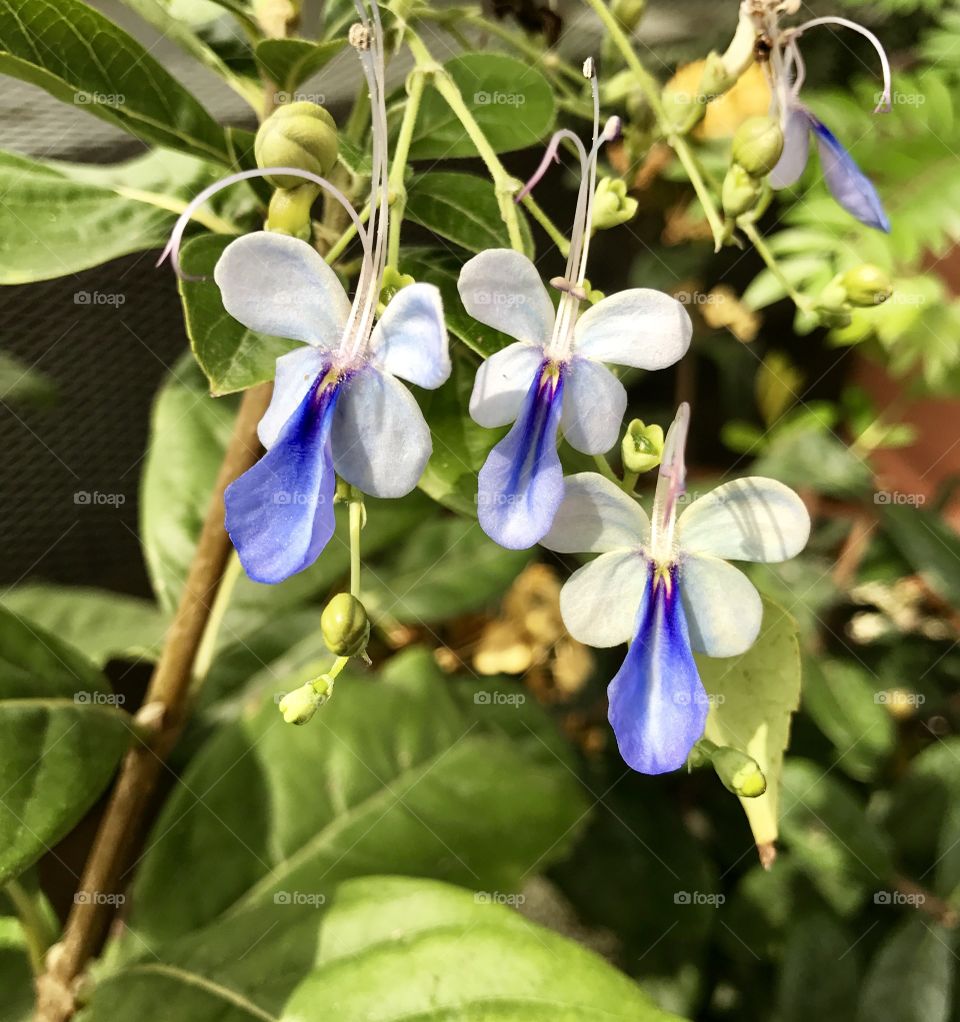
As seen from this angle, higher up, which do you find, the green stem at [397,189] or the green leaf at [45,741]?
the green stem at [397,189]

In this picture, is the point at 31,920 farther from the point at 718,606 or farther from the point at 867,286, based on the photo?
the point at 867,286

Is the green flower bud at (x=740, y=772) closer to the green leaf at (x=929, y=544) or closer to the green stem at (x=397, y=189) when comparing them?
the green stem at (x=397, y=189)

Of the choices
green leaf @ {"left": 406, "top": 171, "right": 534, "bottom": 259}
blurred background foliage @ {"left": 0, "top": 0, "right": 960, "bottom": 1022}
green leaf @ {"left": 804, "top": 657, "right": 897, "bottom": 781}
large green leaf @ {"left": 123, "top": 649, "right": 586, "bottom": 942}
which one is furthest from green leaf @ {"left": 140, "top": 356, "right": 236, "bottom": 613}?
green leaf @ {"left": 804, "top": 657, "right": 897, "bottom": 781}

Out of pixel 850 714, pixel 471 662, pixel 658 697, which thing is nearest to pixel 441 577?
pixel 471 662

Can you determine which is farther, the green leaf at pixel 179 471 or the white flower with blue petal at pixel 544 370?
the green leaf at pixel 179 471

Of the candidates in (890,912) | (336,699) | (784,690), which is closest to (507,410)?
(784,690)

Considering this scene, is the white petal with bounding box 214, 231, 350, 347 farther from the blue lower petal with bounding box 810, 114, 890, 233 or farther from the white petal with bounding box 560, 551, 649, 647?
the blue lower petal with bounding box 810, 114, 890, 233

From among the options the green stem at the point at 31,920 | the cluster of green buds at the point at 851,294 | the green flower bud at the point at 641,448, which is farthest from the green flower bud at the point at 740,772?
the green stem at the point at 31,920
